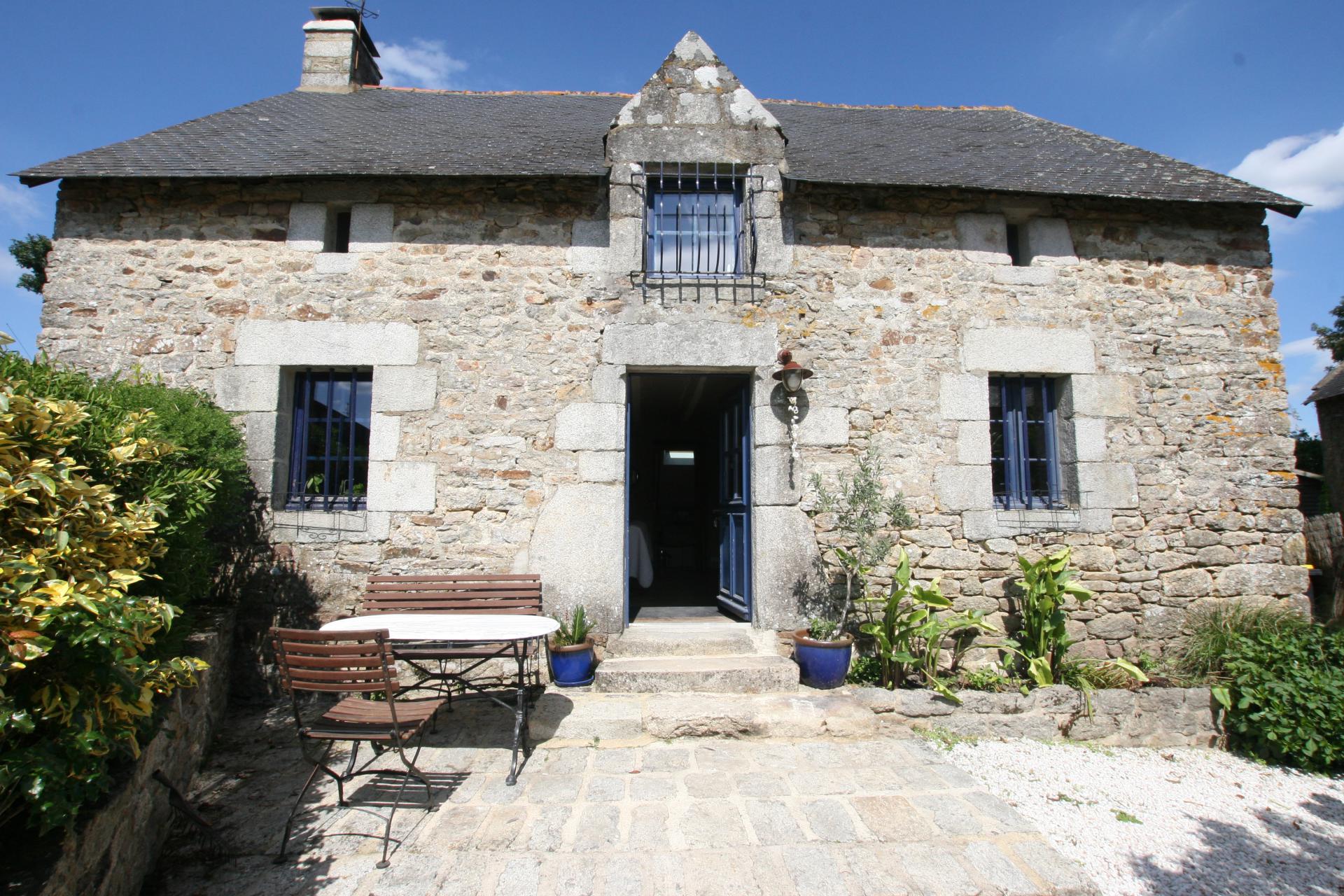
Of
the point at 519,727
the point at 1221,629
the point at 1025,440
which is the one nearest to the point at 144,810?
the point at 519,727

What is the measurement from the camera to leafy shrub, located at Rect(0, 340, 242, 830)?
2061 mm

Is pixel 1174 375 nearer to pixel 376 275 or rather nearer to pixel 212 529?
pixel 376 275

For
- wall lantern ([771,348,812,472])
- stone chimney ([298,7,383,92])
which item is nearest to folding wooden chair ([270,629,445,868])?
wall lantern ([771,348,812,472])

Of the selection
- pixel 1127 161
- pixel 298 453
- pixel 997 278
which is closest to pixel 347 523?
pixel 298 453

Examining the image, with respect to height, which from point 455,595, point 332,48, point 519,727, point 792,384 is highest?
point 332,48

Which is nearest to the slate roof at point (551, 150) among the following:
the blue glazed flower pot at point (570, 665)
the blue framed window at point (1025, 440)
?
the blue framed window at point (1025, 440)

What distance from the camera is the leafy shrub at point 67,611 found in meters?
2.06

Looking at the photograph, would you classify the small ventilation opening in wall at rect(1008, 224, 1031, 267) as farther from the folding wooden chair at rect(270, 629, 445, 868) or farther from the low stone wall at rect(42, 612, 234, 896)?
A: the low stone wall at rect(42, 612, 234, 896)

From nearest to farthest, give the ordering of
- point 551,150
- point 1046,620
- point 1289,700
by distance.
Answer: point 1289,700 → point 1046,620 → point 551,150

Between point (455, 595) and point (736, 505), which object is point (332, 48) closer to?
point (455, 595)

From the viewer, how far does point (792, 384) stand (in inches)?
200

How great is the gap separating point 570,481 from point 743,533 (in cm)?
147

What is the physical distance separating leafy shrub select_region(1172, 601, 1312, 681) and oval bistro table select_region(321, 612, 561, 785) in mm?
4685

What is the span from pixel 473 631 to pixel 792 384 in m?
2.88
